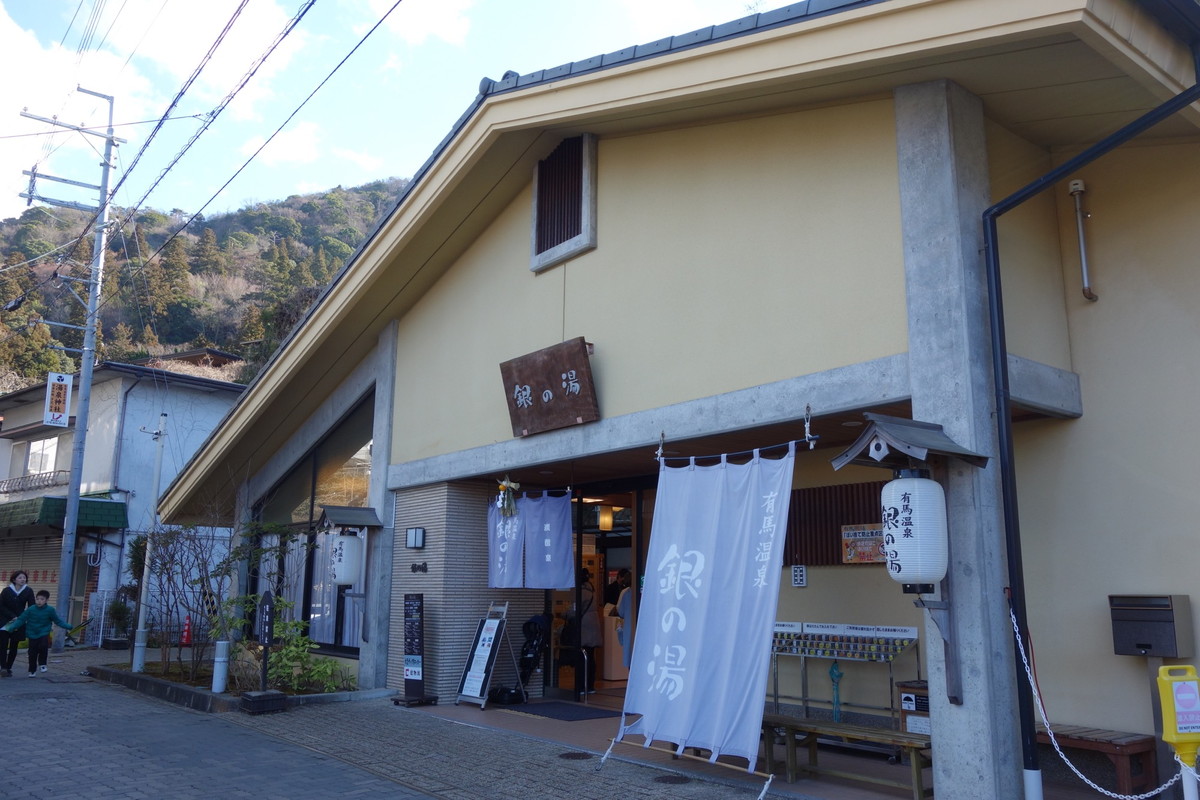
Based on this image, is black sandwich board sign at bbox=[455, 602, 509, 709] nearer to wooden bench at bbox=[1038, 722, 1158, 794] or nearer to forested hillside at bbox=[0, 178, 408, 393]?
wooden bench at bbox=[1038, 722, 1158, 794]

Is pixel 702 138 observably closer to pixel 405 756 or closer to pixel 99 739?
pixel 405 756

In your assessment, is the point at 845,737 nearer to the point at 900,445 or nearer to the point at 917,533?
the point at 917,533

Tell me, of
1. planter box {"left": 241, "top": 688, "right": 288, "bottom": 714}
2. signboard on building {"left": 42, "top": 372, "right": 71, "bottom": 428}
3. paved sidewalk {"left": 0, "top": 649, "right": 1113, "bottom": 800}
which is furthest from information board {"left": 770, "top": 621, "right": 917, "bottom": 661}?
signboard on building {"left": 42, "top": 372, "right": 71, "bottom": 428}

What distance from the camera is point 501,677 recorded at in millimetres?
12766

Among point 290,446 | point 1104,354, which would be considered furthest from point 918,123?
point 290,446

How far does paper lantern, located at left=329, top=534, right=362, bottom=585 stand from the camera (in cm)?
1343

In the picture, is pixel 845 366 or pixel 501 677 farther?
pixel 501 677

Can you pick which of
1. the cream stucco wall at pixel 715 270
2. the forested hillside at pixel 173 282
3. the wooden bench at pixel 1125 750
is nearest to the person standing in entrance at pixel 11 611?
the cream stucco wall at pixel 715 270

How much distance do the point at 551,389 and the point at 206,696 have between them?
6.61 metres

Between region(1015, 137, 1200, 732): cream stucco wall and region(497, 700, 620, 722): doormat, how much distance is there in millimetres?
5650

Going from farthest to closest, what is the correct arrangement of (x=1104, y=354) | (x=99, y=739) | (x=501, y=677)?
(x=501, y=677)
(x=99, y=739)
(x=1104, y=354)

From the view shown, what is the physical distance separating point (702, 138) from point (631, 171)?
1131 mm

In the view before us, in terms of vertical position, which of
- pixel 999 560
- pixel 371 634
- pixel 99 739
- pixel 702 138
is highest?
pixel 702 138

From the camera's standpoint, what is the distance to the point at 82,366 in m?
21.8
